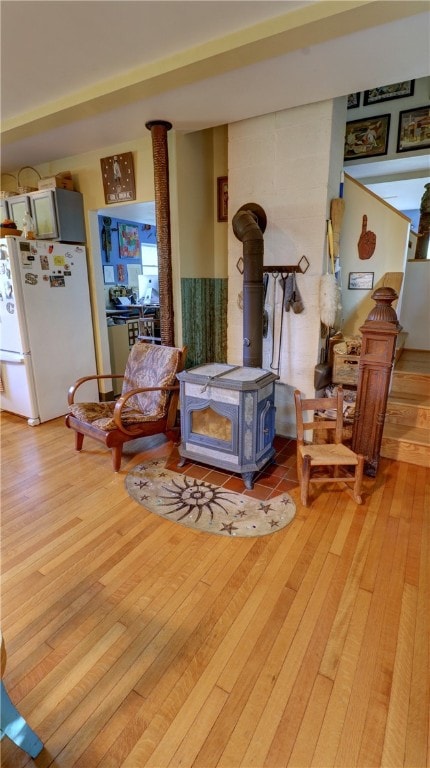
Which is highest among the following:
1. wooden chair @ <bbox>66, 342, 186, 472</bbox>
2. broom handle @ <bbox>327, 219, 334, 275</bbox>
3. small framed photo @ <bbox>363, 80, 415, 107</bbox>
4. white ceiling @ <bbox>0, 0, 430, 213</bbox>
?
small framed photo @ <bbox>363, 80, 415, 107</bbox>

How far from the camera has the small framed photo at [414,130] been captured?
4.09m

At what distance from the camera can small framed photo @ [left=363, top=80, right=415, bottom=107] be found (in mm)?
4172

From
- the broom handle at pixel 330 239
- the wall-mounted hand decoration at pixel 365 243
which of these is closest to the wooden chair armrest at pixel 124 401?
the broom handle at pixel 330 239

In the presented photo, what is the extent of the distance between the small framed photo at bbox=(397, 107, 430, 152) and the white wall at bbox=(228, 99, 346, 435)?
62.9 inches

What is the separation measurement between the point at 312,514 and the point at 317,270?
76.0 inches

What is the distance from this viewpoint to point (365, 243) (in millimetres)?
3645

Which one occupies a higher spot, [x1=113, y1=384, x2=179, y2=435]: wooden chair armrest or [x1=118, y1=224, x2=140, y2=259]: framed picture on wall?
[x1=118, y1=224, x2=140, y2=259]: framed picture on wall

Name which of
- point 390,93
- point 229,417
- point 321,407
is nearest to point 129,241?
point 390,93

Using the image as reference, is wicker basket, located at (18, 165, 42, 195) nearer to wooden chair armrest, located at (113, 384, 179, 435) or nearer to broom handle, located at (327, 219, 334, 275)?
wooden chair armrest, located at (113, 384, 179, 435)

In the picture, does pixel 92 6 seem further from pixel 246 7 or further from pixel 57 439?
pixel 57 439

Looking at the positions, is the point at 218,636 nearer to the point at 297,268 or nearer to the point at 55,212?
the point at 297,268

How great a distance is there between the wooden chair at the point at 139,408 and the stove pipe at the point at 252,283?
0.56 m

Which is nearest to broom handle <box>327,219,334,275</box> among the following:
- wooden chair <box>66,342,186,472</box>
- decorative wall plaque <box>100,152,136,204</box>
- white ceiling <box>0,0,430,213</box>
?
white ceiling <box>0,0,430,213</box>

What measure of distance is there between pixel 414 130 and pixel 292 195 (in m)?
2.30
